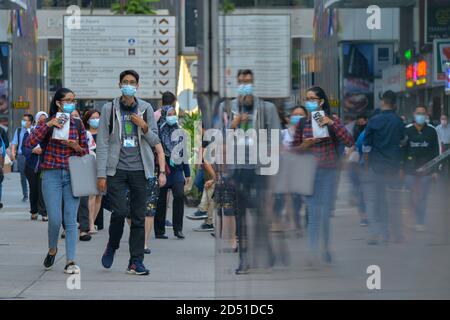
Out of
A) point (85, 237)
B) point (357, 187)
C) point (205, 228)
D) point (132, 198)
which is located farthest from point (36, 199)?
point (357, 187)

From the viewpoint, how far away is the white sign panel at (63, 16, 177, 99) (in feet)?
59.6

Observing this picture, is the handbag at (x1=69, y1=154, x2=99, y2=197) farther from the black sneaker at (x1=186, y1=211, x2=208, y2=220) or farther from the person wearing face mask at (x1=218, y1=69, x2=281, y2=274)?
the black sneaker at (x1=186, y1=211, x2=208, y2=220)

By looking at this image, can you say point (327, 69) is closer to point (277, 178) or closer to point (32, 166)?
point (277, 178)

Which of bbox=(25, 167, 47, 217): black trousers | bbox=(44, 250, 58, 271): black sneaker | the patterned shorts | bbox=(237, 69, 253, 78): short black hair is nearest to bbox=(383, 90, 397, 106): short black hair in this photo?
bbox=(237, 69, 253, 78): short black hair

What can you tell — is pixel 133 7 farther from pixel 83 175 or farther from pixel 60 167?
pixel 83 175

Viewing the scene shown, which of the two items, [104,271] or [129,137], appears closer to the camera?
[129,137]

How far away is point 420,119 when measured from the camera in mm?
3982

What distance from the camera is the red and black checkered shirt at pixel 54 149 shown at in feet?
29.8

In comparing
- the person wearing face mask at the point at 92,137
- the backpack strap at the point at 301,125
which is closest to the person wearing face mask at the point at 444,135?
the backpack strap at the point at 301,125

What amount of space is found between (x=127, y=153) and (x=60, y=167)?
67 centimetres

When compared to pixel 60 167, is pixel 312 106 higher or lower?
higher

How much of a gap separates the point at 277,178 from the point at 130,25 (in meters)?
14.6

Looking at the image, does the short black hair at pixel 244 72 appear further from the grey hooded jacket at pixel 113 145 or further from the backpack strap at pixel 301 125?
the grey hooded jacket at pixel 113 145

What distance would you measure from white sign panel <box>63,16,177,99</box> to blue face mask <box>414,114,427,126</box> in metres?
14.2
